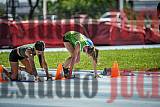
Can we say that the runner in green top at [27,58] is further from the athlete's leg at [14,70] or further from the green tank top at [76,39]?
the green tank top at [76,39]

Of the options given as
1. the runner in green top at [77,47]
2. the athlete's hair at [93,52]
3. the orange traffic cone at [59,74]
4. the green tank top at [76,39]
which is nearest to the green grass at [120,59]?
the orange traffic cone at [59,74]

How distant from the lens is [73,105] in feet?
26.8

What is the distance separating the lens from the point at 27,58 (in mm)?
11047

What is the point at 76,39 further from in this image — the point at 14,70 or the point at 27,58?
the point at 14,70

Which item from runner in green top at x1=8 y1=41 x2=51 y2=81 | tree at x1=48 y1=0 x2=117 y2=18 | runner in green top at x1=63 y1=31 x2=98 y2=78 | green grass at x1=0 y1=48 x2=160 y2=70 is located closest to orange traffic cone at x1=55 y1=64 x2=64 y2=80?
runner in green top at x1=63 y1=31 x2=98 y2=78

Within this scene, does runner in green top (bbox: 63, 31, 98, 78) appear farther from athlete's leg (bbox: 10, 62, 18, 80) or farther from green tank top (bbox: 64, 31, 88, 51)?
athlete's leg (bbox: 10, 62, 18, 80)

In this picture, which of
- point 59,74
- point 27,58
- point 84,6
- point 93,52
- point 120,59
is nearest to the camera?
point 27,58

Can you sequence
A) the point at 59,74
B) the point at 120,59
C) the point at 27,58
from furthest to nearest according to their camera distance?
1. the point at 120,59
2. the point at 59,74
3. the point at 27,58

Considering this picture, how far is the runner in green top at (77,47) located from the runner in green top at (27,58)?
2.78 ft

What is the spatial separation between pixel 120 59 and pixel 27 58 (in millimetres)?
4671

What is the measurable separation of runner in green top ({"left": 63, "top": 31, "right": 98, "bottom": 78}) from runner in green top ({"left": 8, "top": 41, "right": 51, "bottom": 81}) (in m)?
0.85

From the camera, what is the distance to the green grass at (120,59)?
45.4 feet

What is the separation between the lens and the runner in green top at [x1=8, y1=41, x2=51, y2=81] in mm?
10656

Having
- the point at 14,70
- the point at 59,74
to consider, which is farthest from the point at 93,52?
the point at 14,70
